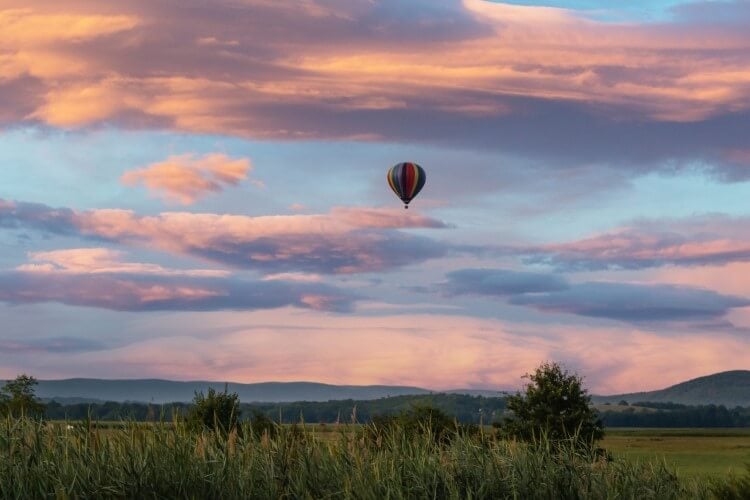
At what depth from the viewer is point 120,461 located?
21891 mm

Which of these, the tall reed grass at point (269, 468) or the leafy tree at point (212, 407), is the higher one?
the leafy tree at point (212, 407)

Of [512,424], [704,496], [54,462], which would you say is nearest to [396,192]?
[512,424]

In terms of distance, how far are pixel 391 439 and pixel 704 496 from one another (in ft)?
29.7

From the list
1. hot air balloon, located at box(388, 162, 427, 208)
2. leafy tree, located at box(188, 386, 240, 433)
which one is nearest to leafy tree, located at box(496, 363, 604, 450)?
leafy tree, located at box(188, 386, 240, 433)

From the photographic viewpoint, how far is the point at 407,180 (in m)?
90.0

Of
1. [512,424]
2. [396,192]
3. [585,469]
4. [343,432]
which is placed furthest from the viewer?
[396,192]

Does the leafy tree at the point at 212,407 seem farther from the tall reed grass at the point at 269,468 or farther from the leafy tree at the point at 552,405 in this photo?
the tall reed grass at the point at 269,468

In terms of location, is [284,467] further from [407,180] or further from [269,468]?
[407,180]

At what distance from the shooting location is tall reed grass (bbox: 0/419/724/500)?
2142cm

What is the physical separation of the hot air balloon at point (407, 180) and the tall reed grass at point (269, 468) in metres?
63.5

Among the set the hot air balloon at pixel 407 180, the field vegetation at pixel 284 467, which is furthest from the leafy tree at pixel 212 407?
the hot air balloon at pixel 407 180

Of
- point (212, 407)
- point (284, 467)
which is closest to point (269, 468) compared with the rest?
point (284, 467)

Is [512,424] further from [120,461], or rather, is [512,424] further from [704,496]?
[120,461]

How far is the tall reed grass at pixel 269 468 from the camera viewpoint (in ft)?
70.3
